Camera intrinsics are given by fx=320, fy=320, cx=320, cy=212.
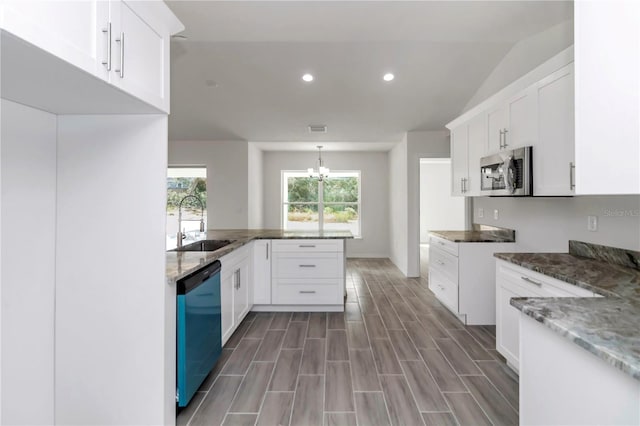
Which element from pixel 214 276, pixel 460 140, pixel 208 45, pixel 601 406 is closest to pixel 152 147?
pixel 214 276

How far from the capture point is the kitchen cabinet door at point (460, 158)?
3779 mm

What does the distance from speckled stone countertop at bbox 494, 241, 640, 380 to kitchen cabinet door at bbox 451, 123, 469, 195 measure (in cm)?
168

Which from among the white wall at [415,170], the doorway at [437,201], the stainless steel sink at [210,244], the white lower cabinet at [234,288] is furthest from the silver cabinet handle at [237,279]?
the doorway at [437,201]

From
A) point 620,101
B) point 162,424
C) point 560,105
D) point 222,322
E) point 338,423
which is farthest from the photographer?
point 222,322

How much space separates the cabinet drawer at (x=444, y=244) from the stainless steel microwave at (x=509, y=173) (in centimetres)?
67

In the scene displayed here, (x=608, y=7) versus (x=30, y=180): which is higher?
(x=608, y=7)

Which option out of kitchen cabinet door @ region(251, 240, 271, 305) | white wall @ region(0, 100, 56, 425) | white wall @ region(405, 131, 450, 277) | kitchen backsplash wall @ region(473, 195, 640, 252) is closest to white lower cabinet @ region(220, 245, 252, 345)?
kitchen cabinet door @ region(251, 240, 271, 305)

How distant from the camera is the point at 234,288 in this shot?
9.80 feet

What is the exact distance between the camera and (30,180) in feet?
5.15

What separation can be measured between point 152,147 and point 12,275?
853 millimetres

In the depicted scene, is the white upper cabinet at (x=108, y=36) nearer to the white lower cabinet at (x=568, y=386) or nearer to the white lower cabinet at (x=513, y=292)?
the white lower cabinet at (x=568, y=386)

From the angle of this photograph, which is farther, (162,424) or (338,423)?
(338,423)

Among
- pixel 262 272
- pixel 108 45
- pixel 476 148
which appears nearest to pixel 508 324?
pixel 476 148

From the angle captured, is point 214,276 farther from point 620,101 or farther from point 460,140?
point 460,140
